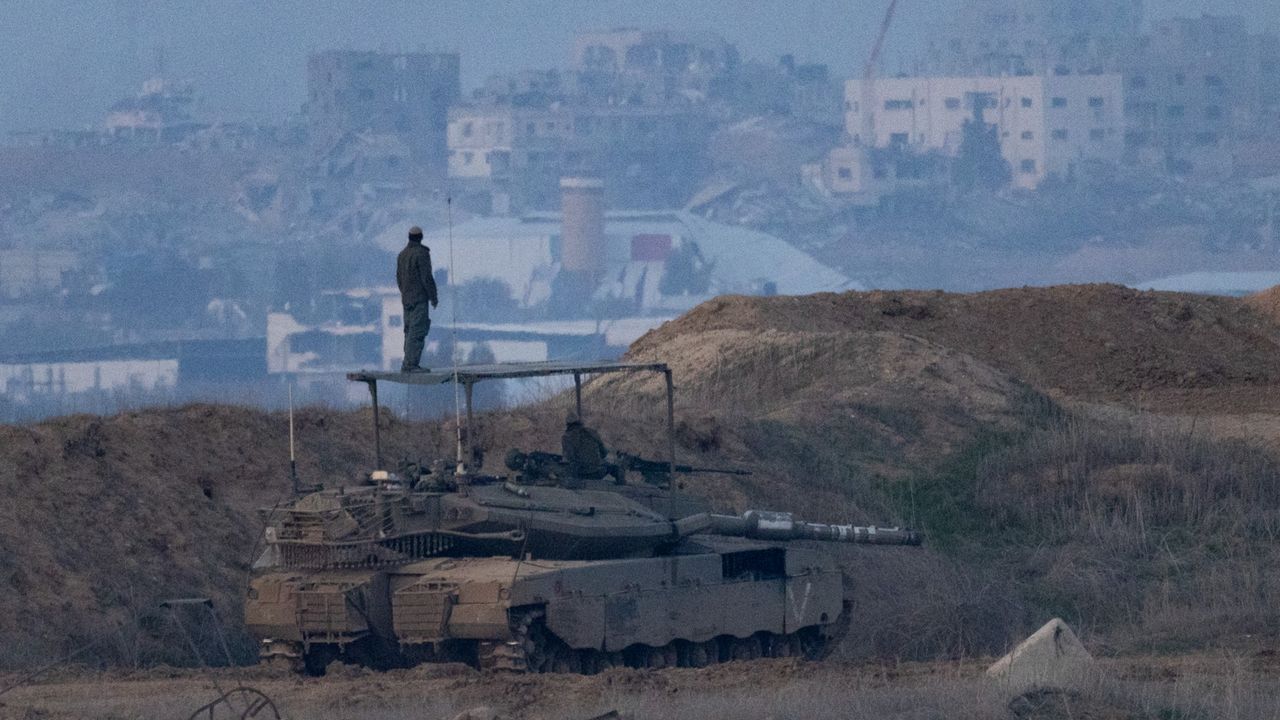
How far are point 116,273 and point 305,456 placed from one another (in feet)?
533

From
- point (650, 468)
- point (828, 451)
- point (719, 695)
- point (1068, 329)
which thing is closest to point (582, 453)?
point (650, 468)

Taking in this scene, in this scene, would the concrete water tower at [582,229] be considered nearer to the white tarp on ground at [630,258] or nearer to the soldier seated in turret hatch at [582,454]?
the white tarp on ground at [630,258]

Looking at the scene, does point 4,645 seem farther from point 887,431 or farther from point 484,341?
point 484,341

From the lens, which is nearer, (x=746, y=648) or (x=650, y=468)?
(x=746, y=648)

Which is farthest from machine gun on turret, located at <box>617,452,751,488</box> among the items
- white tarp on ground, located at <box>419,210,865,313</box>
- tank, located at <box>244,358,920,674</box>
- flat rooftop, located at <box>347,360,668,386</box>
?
white tarp on ground, located at <box>419,210,865,313</box>

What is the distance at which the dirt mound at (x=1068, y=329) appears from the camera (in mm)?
41906

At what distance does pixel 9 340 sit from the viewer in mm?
160125

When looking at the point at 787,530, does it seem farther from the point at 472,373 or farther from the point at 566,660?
the point at 472,373

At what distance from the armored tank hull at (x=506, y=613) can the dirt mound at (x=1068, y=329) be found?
19165mm

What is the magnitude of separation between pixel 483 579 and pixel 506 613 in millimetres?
400

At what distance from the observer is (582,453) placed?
21.8 meters

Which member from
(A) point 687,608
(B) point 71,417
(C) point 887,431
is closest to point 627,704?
(A) point 687,608

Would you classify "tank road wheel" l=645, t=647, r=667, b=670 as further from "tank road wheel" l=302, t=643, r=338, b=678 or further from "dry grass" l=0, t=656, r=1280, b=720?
"tank road wheel" l=302, t=643, r=338, b=678

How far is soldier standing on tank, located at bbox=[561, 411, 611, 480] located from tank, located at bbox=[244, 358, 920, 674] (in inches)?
9.7
